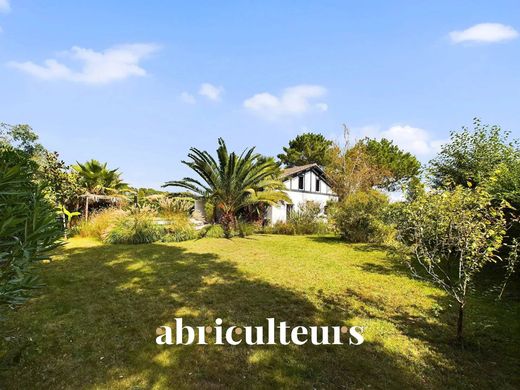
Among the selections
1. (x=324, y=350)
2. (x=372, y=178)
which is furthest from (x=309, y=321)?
(x=372, y=178)

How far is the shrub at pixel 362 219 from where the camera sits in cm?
1340

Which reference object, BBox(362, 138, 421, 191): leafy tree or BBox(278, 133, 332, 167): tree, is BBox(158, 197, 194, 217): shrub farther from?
BBox(278, 133, 332, 167): tree

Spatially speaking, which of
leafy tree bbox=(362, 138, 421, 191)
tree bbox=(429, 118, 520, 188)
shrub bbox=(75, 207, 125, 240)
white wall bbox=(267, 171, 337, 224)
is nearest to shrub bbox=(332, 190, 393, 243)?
tree bbox=(429, 118, 520, 188)

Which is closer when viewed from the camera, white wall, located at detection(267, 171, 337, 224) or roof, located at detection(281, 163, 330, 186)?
white wall, located at detection(267, 171, 337, 224)

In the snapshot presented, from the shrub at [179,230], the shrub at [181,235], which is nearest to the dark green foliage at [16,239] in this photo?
the shrub at [181,235]

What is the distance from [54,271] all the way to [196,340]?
5.61 m

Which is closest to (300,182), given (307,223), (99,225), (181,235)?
(307,223)

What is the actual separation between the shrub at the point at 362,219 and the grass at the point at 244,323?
176 inches

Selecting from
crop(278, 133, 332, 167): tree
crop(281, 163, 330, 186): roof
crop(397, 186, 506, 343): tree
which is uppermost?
crop(278, 133, 332, 167): tree

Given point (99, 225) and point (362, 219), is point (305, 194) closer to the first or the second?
point (362, 219)

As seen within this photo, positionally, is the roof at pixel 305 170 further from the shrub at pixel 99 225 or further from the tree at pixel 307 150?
the shrub at pixel 99 225

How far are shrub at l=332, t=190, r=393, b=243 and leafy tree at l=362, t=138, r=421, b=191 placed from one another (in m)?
22.6

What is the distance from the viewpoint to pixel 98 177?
2352 cm

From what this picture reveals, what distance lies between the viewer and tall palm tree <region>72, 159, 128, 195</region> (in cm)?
2141
